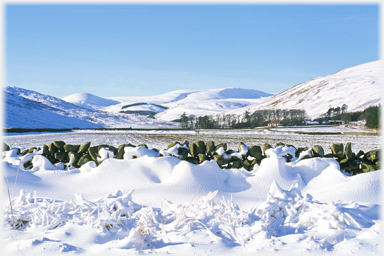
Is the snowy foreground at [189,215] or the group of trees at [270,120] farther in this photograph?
the group of trees at [270,120]

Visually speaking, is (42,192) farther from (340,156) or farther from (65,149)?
(340,156)

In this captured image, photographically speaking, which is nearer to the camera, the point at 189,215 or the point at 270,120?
the point at 189,215

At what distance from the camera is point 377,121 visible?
66.1m

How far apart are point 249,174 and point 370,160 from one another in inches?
125

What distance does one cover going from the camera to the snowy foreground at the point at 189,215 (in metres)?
3.31

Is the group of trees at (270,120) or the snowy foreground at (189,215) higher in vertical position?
the group of trees at (270,120)

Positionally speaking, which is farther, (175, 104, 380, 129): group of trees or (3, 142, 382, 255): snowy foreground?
(175, 104, 380, 129): group of trees

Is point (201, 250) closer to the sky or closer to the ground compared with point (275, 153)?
closer to the ground

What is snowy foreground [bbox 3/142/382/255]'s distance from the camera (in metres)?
3.31

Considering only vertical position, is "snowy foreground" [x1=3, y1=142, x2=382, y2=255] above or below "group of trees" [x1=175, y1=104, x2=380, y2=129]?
below

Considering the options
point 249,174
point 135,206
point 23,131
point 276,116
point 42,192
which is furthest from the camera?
point 276,116

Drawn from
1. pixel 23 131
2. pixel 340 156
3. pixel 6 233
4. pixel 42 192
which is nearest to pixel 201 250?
pixel 6 233

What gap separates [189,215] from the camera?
159 inches

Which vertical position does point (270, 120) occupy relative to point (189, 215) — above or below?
above
